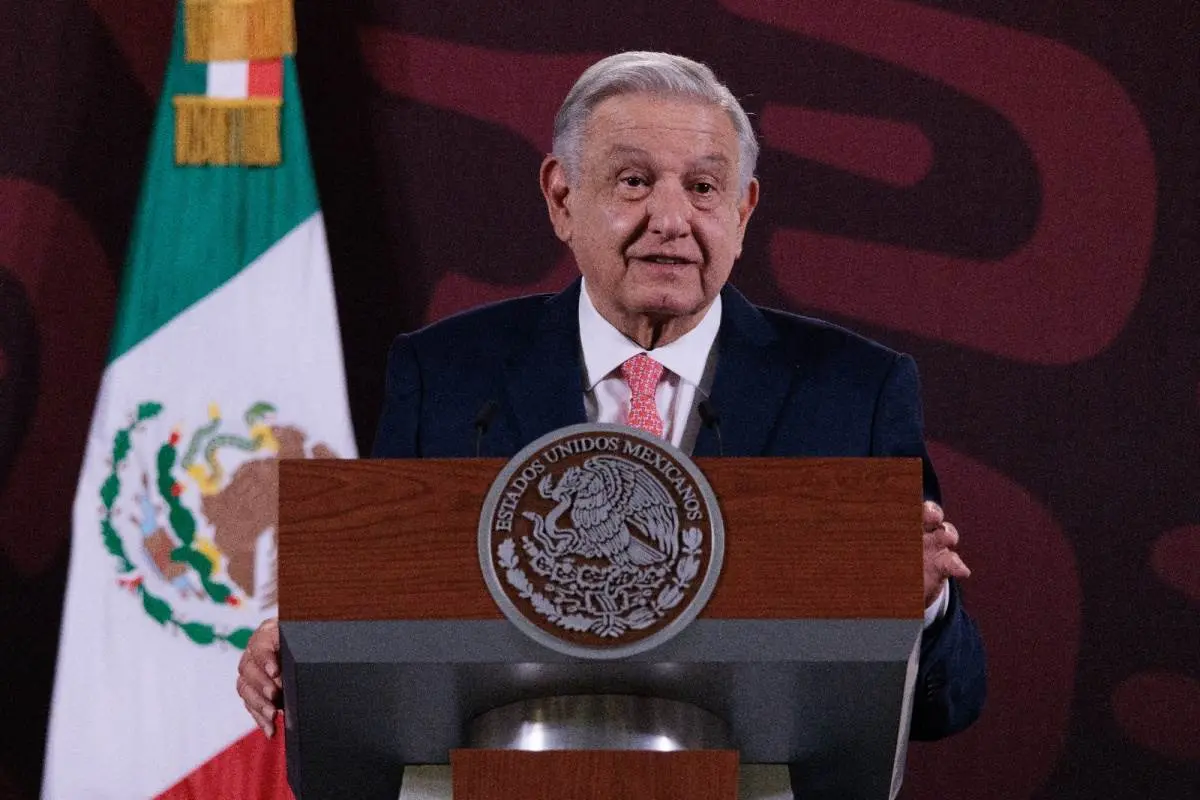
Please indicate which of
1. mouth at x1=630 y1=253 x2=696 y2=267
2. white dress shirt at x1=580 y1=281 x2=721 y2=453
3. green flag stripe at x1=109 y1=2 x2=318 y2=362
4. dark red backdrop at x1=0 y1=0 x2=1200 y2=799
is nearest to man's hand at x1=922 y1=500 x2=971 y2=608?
white dress shirt at x1=580 y1=281 x2=721 y2=453

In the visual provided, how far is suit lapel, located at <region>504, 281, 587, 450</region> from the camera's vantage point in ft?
6.72

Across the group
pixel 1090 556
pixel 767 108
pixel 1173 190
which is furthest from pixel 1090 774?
pixel 767 108

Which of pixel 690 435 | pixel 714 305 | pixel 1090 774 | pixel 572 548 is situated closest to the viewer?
pixel 572 548

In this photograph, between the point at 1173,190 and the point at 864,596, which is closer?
the point at 864,596

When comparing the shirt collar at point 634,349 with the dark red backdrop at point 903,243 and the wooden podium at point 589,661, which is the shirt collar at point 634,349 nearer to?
the wooden podium at point 589,661

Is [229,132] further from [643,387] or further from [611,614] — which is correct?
[611,614]

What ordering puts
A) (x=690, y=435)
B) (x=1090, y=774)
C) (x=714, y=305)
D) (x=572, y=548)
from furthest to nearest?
(x=1090, y=774) < (x=714, y=305) < (x=690, y=435) < (x=572, y=548)

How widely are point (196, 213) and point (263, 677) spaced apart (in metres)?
1.91

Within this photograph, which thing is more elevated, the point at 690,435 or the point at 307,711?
the point at 690,435

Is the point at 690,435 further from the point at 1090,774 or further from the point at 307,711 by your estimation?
the point at 1090,774

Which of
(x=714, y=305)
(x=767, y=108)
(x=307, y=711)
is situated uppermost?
(x=767, y=108)

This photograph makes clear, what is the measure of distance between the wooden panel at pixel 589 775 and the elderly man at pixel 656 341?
27.9 inches

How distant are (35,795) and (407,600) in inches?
95.4

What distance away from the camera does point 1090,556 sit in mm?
3416
